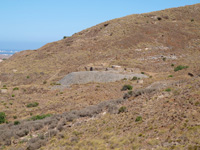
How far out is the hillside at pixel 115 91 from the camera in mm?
10500

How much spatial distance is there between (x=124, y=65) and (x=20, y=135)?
2872cm

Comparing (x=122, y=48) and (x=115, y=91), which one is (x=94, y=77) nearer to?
(x=115, y=91)

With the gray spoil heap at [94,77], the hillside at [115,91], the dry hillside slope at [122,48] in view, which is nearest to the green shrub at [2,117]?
the hillside at [115,91]

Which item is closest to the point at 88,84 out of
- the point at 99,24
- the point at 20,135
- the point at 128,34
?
the point at 20,135

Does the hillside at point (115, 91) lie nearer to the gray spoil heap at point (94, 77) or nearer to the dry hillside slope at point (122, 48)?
the dry hillside slope at point (122, 48)

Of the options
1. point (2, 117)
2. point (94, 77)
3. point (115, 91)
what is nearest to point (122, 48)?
point (94, 77)

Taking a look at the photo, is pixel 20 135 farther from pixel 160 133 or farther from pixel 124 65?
pixel 124 65

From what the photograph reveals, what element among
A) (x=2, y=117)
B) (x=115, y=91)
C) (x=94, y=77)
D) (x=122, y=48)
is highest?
(x=122, y=48)

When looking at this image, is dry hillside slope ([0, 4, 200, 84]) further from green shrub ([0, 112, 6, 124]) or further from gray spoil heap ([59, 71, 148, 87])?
green shrub ([0, 112, 6, 124])

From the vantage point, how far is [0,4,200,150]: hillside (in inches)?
413

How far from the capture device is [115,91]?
82.8ft

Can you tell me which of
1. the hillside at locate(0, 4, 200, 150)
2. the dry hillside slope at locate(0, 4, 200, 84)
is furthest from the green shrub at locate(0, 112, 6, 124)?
the dry hillside slope at locate(0, 4, 200, 84)

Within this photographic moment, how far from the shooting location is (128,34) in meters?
53.5

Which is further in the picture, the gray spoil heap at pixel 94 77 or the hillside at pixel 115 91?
the gray spoil heap at pixel 94 77
